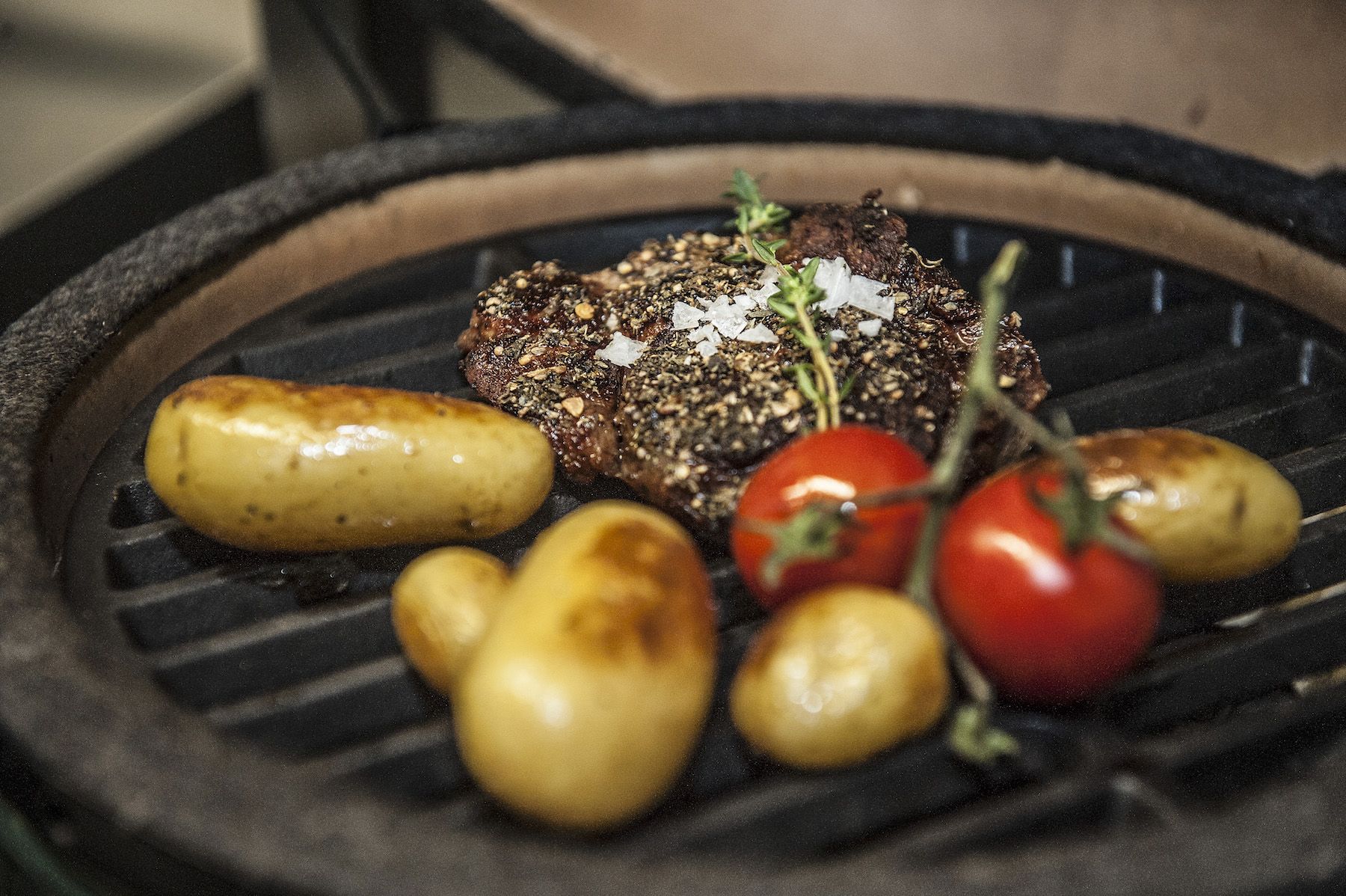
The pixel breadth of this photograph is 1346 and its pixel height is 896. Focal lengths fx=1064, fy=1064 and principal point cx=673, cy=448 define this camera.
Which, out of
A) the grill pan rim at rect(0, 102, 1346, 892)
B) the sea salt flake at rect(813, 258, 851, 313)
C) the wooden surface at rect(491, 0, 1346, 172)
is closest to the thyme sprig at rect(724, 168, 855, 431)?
the sea salt flake at rect(813, 258, 851, 313)

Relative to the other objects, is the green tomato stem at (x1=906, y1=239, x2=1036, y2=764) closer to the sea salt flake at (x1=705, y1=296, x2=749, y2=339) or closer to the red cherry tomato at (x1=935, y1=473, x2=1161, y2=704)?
the red cherry tomato at (x1=935, y1=473, x2=1161, y2=704)

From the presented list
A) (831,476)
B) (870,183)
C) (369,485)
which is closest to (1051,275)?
(870,183)

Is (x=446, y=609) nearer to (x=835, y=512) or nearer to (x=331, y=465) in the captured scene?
(x=331, y=465)

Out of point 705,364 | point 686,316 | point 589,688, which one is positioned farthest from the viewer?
point 686,316

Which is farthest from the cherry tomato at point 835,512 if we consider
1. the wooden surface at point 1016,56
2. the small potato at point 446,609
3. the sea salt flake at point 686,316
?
the wooden surface at point 1016,56

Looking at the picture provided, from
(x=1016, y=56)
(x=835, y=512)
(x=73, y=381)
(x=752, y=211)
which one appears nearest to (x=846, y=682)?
(x=835, y=512)

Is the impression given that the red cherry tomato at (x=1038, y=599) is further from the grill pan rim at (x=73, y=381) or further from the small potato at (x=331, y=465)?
the small potato at (x=331, y=465)
